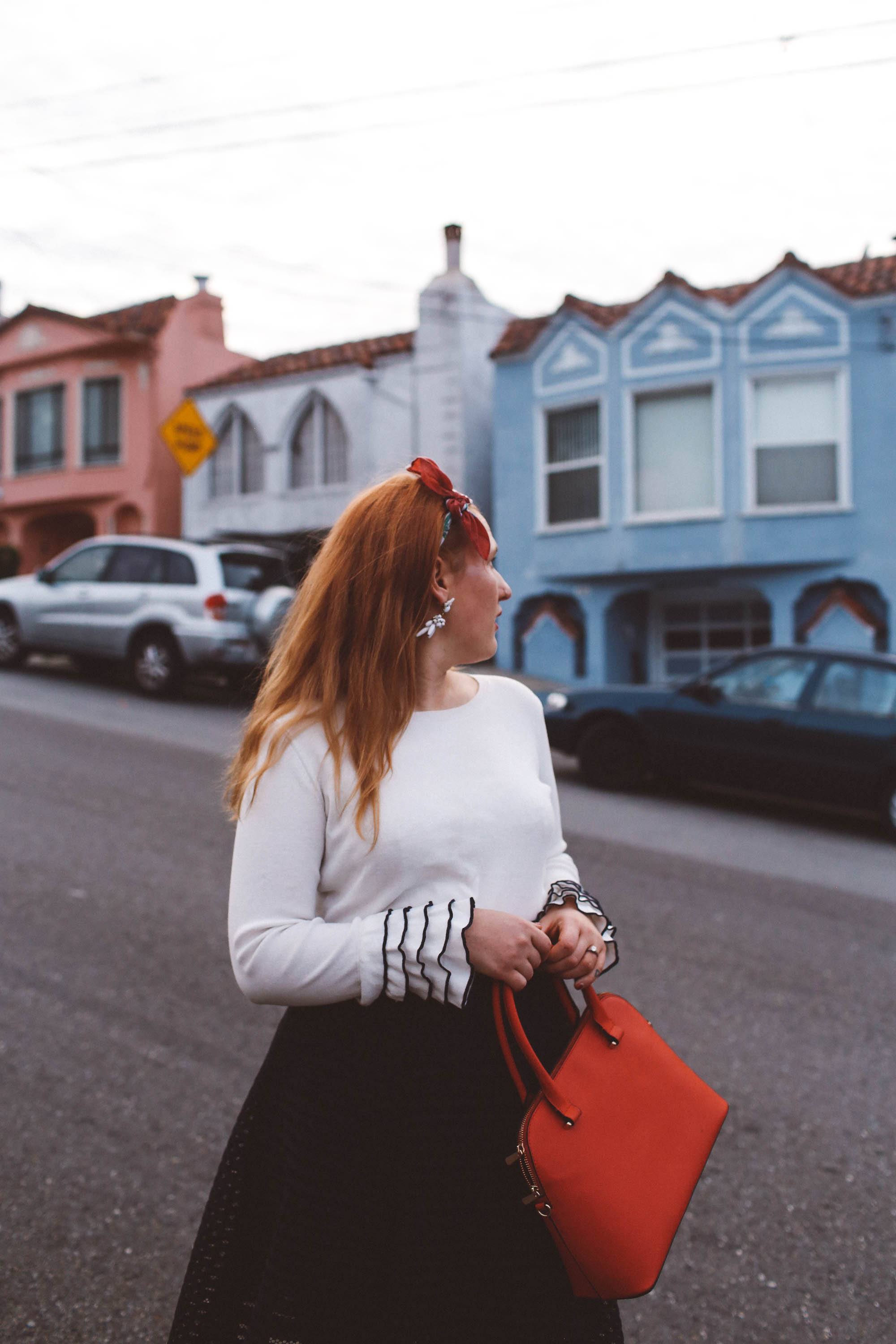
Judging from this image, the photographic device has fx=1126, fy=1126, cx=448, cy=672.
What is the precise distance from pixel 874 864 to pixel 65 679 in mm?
10579

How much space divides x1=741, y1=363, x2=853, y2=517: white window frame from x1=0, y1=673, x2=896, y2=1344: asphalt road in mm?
7963

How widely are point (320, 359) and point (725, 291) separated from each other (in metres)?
7.87

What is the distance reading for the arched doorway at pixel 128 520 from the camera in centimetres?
2320

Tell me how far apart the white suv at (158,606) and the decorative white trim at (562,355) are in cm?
583

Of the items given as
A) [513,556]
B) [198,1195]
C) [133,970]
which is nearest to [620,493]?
[513,556]

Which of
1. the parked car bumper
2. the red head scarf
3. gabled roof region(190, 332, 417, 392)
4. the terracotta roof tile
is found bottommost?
the red head scarf

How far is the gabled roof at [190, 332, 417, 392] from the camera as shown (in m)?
19.8

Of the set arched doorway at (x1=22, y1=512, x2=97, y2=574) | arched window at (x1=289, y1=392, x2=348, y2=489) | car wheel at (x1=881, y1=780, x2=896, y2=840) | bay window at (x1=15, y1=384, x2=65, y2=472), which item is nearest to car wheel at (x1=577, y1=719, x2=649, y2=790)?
car wheel at (x1=881, y1=780, x2=896, y2=840)

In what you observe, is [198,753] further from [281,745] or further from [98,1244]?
[281,745]

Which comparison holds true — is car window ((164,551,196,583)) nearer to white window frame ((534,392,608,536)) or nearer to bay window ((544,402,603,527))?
white window frame ((534,392,608,536))

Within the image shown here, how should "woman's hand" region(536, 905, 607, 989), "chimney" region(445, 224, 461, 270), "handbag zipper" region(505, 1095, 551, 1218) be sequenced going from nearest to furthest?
1. "handbag zipper" region(505, 1095, 551, 1218)
2. "woman's hand" region(536, 905, 607, 989)
3. "chimney" region(445, 224, 461, 270)

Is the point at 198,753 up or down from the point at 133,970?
up

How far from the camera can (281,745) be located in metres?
1.77

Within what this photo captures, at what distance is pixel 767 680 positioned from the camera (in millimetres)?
9562
